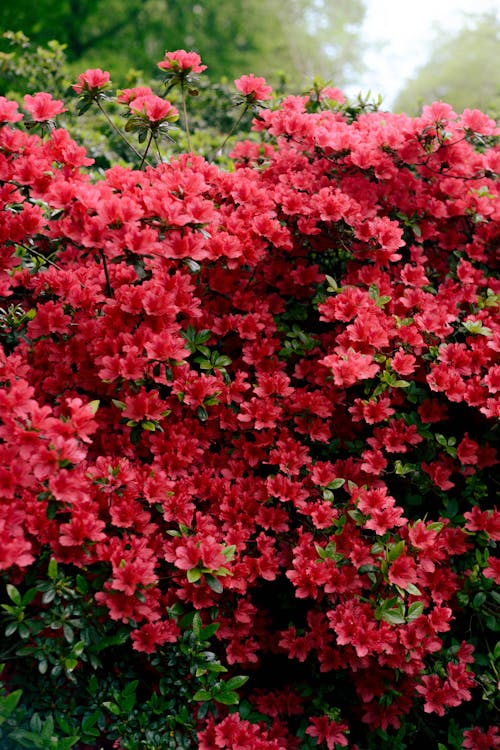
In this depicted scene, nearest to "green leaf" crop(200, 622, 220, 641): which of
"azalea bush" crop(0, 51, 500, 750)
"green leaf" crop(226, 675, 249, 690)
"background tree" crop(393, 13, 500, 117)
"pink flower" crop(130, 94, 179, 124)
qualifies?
"azalea bush" crop(0, 51, 500, 750)

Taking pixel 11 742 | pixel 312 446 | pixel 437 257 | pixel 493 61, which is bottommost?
pixel 11 742

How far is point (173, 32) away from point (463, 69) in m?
7.30

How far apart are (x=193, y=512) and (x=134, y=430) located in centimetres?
30

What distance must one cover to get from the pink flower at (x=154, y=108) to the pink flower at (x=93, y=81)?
→ 115 mm

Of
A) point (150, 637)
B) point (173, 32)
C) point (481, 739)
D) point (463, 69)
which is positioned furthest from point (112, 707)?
point (463, 69)

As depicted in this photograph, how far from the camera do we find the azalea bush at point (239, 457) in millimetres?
1578

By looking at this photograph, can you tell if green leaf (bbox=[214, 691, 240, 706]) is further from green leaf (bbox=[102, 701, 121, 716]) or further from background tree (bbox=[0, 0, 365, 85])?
background tree (bbox=[0, 0, 365, 85])

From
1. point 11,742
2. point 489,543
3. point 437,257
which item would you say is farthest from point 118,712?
point 437,257

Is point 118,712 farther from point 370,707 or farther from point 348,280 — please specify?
point 348,280

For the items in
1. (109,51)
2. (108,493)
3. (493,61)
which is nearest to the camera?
(108,493)

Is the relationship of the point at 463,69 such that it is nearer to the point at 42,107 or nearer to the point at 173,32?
the point at 173,32

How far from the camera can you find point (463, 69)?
16.6m

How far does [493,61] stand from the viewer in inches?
645

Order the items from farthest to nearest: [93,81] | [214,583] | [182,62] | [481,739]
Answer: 1. [182,62]
2. [93,81]
3. [481,739]
4. [214,583]
